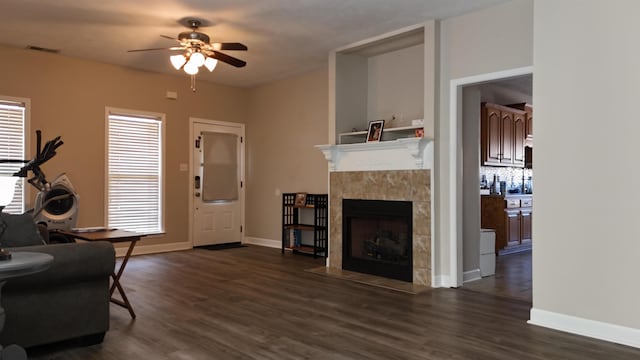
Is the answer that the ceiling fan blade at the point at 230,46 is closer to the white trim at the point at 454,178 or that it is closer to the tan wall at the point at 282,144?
the white trim at the point at 454,178

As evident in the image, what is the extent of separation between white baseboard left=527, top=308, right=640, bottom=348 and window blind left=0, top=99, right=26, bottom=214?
6150mm

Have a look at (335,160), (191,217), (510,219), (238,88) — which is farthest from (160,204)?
(510,219)

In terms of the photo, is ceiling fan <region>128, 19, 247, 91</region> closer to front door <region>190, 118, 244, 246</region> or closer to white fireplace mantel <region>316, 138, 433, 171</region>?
white fireplace mantel <region>316, 138, 433, 171</region>

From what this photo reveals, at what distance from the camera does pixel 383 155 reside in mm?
5555

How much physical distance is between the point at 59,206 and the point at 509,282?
5.39m

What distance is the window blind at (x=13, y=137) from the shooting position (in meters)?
6.09

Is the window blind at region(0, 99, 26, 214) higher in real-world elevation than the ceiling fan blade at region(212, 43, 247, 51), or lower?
lower

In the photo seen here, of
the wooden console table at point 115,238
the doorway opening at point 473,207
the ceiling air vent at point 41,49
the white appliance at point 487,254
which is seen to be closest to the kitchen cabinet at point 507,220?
the doorway opening at point 473,207

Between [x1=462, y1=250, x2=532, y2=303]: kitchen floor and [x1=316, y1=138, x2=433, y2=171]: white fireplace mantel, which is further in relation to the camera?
[x1=316, y1=138, x2=433, y2=171]: white fireplace mantel

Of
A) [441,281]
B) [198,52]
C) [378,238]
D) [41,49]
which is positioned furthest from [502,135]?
[41,49]

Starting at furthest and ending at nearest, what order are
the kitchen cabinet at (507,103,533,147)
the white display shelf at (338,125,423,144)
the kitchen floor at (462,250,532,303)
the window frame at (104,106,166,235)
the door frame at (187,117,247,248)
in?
the kitchen cabinet at (507,103,533,147)
the door frame at (187,117,247,248)
the window frame at (104,106,166,235)
the white display shelf at (338,125,423,144)
the kitchen floor at (462,250,532,303)

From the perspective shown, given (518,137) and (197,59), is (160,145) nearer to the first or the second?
(197,59)

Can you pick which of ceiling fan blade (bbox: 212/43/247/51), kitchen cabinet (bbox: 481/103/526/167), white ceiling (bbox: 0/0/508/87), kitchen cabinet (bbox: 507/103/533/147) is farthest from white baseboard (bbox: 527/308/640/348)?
kitchen cabinet (bbox: 507/103/533/147)

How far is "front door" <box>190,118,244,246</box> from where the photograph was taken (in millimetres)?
7973
